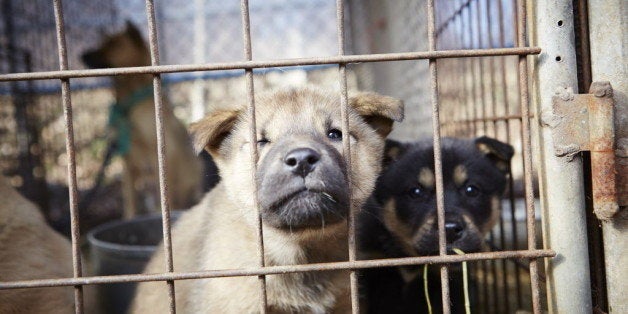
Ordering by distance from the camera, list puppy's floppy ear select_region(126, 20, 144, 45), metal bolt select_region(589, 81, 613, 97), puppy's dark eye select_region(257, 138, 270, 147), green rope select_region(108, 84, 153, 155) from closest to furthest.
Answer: metal bolt select_region(589, 81, 613, 97) < puppy's dark eye select_region(257, 138, 270, 147) < green rope select_region(108, 84, 153, 155) < puppy's floppy ear select_region(126, 20, 144, 45)

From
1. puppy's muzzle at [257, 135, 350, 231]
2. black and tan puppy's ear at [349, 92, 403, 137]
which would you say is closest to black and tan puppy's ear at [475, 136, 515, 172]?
black and tan puppy's ear at [349, 92, 403, 137]

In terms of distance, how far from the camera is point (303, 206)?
2.08 metres

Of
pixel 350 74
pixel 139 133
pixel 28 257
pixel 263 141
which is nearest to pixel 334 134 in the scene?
pixel 263 141

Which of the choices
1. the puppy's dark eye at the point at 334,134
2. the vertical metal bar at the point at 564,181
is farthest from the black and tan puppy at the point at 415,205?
the vertical metal bar at the point at 564,181

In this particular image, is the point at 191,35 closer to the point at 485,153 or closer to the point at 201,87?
the point at 201,87

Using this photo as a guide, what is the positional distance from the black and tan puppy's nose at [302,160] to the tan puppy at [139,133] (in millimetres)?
5204

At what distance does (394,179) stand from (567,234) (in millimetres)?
1578

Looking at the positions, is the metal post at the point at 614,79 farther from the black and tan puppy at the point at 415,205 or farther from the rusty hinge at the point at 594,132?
the black and tan puppy at the point at 415,205

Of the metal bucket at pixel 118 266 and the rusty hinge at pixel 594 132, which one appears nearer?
the rusty hinge at pixel 594 132

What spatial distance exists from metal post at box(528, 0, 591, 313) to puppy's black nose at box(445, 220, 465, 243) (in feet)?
3.09

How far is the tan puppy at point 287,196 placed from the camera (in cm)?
209

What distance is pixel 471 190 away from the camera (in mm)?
3477

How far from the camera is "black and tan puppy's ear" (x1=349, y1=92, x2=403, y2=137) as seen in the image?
94.6 inches

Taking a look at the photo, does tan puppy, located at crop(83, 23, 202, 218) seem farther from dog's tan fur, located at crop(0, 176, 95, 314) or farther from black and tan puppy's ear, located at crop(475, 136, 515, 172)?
black and tan puppy's ear, located at crop(475, 136, 515, 172)
